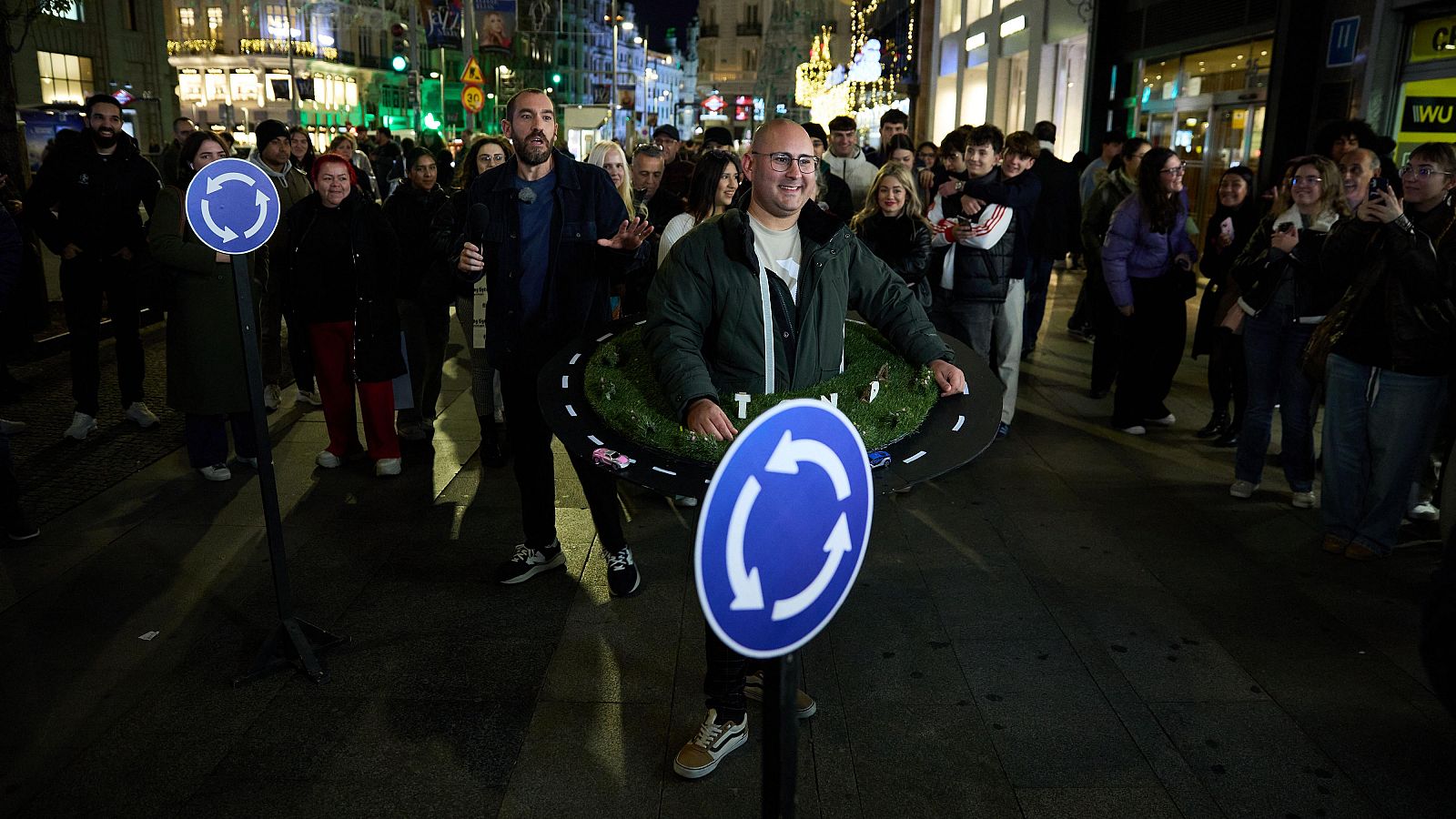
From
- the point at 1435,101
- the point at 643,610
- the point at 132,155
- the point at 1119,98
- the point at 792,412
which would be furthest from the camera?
the point at 1119,98

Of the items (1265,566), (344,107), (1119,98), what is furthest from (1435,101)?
(344,107)

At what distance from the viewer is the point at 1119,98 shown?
2011 centimetres

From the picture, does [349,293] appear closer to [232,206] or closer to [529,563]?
[529,563]

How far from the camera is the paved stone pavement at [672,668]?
360cm

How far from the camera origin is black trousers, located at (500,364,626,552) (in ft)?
16.7

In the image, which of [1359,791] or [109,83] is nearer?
[1359,791]

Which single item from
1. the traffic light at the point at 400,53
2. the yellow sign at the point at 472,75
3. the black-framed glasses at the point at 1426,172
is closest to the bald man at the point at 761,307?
the black-framed glasses at the point at 1426,172

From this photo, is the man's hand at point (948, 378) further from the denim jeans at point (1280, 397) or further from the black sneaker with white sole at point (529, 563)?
the denim jeans at point (1280, 397)

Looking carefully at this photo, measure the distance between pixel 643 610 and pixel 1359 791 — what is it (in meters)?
2.89

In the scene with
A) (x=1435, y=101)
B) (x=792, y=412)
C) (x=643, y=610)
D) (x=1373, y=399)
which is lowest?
(x=643, y=610)

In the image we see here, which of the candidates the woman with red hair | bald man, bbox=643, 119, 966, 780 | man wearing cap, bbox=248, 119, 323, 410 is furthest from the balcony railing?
bald man, bbox=643, 119, 966, 780

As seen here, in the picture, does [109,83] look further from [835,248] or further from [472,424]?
[835,248]

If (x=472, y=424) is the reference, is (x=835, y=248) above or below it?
above

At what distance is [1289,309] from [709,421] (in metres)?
5.01
